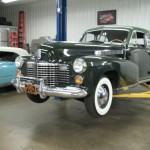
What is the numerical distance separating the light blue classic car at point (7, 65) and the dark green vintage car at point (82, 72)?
192 centimetres

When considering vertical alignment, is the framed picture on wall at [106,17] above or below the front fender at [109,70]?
above

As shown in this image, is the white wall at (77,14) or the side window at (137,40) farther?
the white wall at (77,14)

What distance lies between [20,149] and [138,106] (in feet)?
9.96

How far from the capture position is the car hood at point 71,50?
3.75 m

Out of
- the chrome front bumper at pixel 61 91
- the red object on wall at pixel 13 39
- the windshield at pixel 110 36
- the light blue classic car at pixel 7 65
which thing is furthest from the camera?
the red object on wall at pixel 13 39

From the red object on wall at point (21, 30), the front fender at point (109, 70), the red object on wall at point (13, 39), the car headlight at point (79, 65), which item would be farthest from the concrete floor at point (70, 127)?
the red object on wall at point (21, 30)

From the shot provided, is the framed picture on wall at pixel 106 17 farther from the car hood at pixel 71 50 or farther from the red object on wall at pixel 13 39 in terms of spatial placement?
the car hood at pixel 71 50

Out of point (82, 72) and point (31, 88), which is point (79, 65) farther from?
point (31, 88)

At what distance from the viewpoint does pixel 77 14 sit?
1115 cm

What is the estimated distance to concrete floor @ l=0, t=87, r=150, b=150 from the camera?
322 centimetres

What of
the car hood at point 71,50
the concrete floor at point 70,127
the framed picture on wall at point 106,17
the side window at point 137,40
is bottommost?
the concrete floor at point 70,127

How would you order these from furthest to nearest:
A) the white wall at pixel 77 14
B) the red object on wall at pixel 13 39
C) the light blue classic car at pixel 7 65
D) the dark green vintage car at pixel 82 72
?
the red object on wall at pixel 13 39
the white wall at pixel 77 14
the light blue classic car at pixel 7 65
the dark green vintage car at pixel 82 72

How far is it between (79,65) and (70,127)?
1095 millimetres

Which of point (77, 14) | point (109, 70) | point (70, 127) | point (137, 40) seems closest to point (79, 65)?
point (109, 70)
